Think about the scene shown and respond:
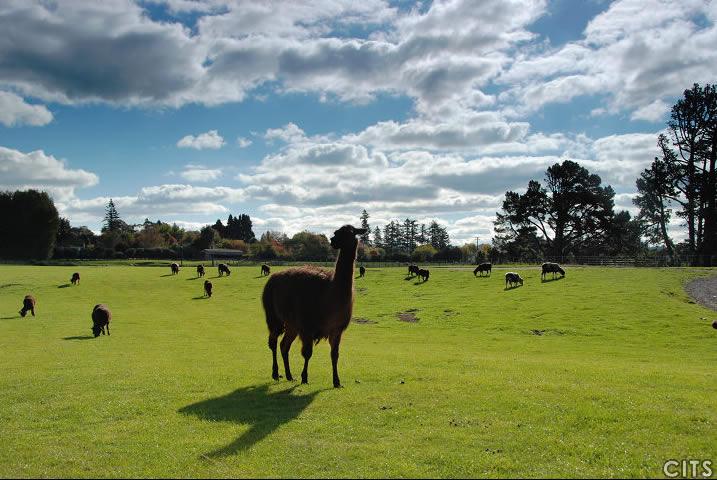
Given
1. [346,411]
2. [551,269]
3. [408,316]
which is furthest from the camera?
[551,269]

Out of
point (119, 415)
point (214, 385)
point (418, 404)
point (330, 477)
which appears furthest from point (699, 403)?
point (119, 415)

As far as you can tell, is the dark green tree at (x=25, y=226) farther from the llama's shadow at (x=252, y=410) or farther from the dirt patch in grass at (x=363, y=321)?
the llama's shadow at (x=252, y=410)

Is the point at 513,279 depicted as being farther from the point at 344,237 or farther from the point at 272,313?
Result: the point at 344,237

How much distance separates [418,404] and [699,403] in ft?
17.3

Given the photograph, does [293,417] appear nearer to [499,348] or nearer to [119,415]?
[119,415]

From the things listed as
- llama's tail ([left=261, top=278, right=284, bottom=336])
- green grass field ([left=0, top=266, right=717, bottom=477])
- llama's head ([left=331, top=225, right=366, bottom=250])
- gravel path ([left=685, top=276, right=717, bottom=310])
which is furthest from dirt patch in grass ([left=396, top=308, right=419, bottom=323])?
llama's head ([left=331, top=225, right=366, bottom=250])

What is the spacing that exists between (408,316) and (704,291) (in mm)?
22553

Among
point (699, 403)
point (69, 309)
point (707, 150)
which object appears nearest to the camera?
point (699, 403)

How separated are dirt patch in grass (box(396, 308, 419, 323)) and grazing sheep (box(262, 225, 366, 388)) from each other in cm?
2250

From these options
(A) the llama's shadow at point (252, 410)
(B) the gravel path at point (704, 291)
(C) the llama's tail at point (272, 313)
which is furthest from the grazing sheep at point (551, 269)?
Answer: (A) the llama's shadow at point (252, 410)

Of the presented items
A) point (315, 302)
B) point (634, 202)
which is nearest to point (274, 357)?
point (315, 302)

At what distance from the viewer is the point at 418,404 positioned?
916 cm

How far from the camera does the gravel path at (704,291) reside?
33.8 metres

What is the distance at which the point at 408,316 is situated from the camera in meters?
35.2
